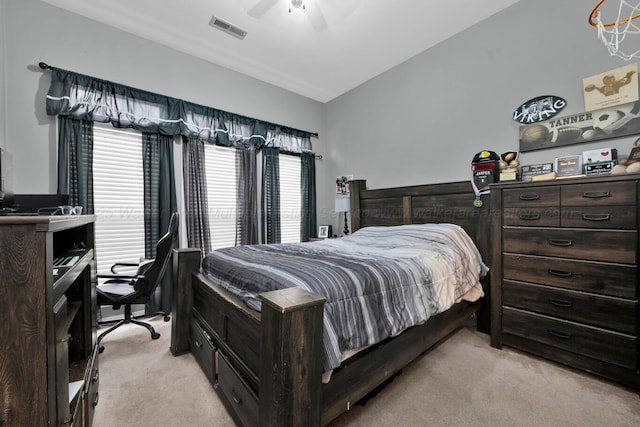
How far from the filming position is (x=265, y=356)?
0.98 m

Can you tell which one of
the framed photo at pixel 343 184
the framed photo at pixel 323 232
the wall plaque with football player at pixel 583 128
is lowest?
the framed photo at pixel 323 232

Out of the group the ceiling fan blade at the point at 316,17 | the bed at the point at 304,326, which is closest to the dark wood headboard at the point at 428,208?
the bed at the point at 304,326

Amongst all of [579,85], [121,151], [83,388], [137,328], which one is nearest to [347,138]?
[579,85]

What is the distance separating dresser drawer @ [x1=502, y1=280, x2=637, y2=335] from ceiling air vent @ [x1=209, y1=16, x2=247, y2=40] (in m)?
3.59

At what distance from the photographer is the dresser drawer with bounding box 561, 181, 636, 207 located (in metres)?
1.62

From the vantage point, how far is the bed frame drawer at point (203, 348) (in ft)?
5.29

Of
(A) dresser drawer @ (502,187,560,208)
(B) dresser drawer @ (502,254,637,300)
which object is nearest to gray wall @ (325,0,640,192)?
(A) dresser drawer @ (502,187,560,208)

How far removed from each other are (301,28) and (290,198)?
2.25 meters

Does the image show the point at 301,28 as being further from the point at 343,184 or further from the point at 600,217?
the point at 600,217

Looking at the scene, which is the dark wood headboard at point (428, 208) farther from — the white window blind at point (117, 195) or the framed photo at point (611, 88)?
the white window blind at point (117, 195)

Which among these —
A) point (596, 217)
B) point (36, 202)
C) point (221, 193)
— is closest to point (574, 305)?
point (596, 217)

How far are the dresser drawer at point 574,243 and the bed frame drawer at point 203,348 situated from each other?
92.5 inches

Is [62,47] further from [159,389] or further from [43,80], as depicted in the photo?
[159,389]

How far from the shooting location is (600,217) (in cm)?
171
